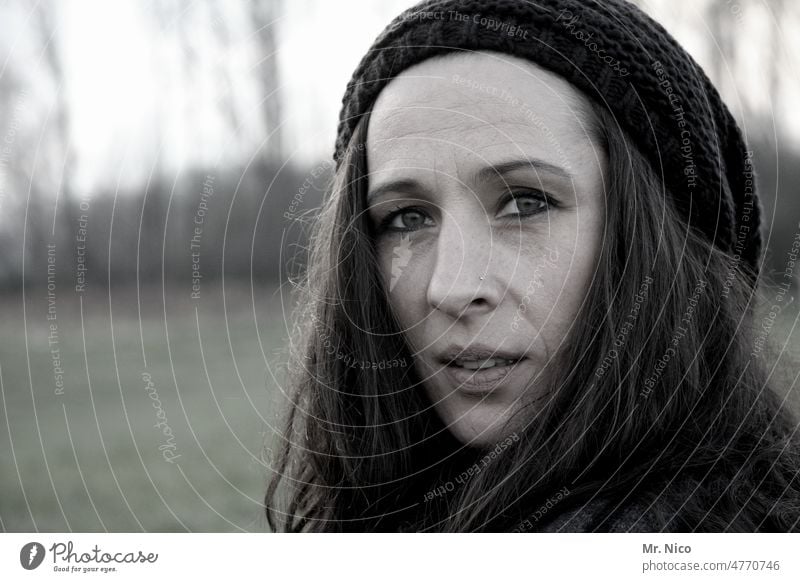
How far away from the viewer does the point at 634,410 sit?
91cm

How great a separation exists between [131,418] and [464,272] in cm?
285

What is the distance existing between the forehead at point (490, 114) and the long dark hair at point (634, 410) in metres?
0.05

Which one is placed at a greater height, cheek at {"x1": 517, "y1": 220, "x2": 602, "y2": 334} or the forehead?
the forehead

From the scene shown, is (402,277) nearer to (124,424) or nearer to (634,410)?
(634,410)

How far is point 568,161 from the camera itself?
905 mm

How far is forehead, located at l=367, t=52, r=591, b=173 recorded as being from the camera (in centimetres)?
90

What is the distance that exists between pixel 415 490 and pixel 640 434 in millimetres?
355

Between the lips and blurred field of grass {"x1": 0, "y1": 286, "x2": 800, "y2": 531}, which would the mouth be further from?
blurred field of grass {"x1": 0, "y1": 286, "x2": 800, "y2": 531}

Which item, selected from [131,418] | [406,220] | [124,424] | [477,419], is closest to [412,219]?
[406,220]

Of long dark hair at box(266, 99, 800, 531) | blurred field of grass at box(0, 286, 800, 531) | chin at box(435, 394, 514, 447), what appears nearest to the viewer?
long dark hair at box(266, 99, 800, 531)

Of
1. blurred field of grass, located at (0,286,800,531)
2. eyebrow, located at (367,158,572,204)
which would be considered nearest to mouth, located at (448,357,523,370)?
eyebrow, located at (367,158,572,204)

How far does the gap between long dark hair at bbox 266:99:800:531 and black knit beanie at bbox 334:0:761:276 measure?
3 cm

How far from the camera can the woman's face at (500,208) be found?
91 centimetres

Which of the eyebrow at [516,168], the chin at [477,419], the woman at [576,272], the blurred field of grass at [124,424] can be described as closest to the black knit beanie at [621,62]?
the woman at [576,272]
